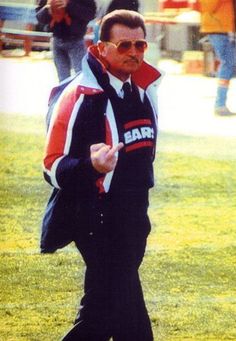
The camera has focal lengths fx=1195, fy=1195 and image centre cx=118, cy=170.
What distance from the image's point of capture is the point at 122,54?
2.66 meters

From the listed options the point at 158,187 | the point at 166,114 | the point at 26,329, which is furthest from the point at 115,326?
the point at 166,114

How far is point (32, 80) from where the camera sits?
11.0 ft

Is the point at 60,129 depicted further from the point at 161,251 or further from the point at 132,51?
the point at 161,251

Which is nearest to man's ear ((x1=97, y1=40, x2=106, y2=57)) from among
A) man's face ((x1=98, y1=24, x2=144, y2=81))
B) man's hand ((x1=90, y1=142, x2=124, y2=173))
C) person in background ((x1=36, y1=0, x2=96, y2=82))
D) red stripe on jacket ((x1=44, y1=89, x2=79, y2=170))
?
man's face ((x1=98, y1=24, x2=144, y2=81))

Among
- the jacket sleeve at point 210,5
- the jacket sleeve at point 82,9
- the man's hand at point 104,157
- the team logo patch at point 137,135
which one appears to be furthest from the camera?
the jacket sleeve at point 210,5

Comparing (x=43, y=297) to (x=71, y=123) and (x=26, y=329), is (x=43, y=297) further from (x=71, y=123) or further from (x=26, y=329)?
(x=71, y=123)

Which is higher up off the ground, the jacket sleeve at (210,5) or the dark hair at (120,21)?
the dark hair at (120,21)

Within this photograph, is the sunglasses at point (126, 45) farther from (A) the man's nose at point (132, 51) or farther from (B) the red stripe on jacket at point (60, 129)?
(B) the red stripe on jacket at point (60, 129)

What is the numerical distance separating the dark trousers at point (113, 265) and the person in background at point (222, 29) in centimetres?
81

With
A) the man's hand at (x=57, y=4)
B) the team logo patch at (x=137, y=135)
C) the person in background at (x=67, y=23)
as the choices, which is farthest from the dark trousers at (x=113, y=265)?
the man's hand at (x=57, y=4)

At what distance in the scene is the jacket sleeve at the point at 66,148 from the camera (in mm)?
2594

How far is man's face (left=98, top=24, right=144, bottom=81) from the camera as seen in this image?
2664 mm

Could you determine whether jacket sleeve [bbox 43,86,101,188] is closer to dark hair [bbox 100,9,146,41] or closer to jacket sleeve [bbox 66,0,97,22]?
dark hair [bbox 100,9,146,41]

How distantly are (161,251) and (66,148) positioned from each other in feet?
2.70
